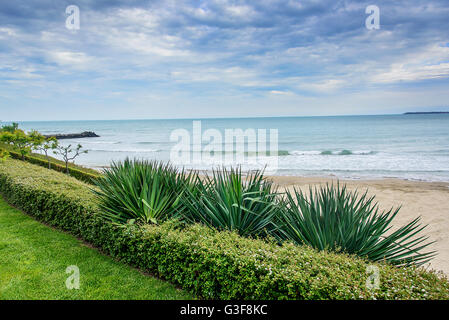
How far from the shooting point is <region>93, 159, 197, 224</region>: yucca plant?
17.3 ft

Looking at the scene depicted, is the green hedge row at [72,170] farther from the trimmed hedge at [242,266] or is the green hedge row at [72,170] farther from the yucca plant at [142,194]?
the trimmed hedge at [242,266]

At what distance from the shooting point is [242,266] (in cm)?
357

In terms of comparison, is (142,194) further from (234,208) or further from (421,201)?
(421,201)

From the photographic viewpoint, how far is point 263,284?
10.9ft

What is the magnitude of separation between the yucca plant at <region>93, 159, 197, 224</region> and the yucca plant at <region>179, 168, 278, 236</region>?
40 centimetres

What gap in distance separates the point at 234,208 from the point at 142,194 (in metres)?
1.63

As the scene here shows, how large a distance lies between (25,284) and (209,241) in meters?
2.77

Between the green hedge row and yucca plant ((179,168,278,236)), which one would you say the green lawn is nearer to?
yucca plant ((179,168,278,236))

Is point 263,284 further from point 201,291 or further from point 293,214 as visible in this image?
point 293,214

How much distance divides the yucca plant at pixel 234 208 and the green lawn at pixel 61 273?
1.22 metres

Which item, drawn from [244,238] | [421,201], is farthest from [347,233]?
[421,201]

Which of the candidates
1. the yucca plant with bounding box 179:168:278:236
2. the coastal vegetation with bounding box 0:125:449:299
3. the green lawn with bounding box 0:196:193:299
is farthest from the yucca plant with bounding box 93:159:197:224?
the green lawn with bounding box 0:196:193:299

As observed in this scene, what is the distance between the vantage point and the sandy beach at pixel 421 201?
26.4 ft
